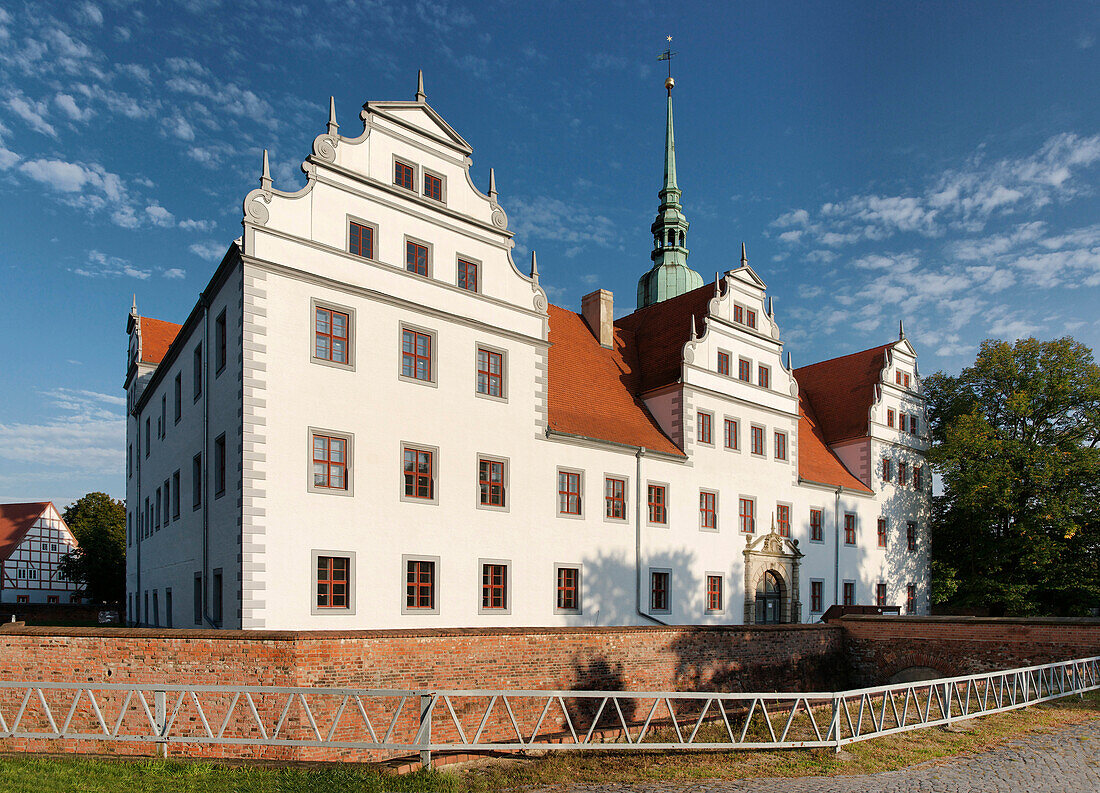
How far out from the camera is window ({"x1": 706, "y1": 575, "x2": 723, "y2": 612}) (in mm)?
28273

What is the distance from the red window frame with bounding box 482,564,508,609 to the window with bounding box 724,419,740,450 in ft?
37.5

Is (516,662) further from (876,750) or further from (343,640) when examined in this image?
(876,750)

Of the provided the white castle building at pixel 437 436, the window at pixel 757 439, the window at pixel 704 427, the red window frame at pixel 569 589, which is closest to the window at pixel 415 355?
the white castle building at pixel 437 436

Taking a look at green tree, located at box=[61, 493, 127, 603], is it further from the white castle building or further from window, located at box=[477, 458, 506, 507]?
window, located at box=[477, 458, 506, 507]

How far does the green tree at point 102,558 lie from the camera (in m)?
48.8

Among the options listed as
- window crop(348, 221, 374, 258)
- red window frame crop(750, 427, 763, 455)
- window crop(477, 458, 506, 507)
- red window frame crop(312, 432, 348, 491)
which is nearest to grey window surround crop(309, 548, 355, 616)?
red window frame crop(312, 432, 348, 491)

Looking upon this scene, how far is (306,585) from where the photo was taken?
59.4 ft

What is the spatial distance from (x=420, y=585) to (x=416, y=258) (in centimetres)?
842

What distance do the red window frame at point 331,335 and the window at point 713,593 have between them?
15352mm

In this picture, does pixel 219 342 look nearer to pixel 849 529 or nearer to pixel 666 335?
pixel 666 335

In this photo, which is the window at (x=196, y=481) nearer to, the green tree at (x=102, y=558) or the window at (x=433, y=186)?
the window at (x=433, y=186)

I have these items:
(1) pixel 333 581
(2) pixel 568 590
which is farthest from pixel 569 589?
(1) pixel 333 581

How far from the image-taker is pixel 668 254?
4569 centimetres

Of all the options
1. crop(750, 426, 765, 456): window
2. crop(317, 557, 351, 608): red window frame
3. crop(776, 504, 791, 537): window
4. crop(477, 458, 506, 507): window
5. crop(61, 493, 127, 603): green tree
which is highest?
crop(750, 426, 765, 456): window
